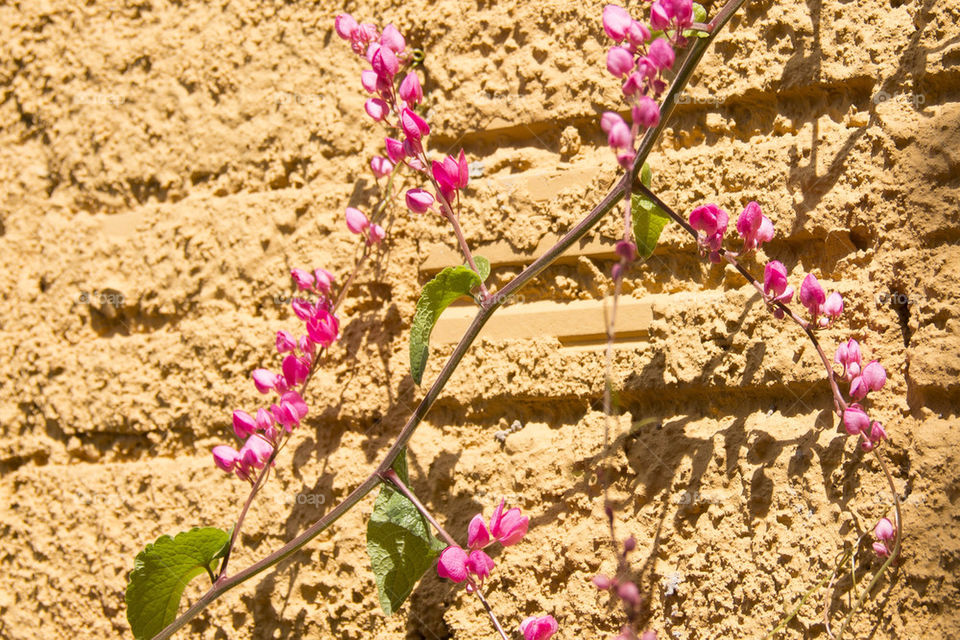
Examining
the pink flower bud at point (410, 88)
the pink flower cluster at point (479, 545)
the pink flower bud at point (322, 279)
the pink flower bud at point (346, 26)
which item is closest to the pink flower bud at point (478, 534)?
the pink flower cluster at point (479, 545)

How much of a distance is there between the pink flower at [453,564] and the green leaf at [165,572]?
295 millimetres

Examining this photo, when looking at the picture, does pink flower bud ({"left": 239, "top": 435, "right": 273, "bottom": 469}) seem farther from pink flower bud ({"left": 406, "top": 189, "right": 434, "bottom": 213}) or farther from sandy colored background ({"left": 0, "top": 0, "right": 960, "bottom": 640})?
pink flower bud ({"left": 406, "top": 189, "right": 434, "bottom": 213})

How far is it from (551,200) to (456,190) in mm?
144

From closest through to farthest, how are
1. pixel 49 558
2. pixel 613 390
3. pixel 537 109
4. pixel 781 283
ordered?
pixel 781 283
pixel 613 390
pixel 537 109
pixel 49 558

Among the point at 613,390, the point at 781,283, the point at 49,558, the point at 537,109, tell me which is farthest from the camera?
the point at 49,558

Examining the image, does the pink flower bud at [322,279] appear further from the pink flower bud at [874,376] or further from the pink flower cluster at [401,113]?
the pink flower bud at [874,376]

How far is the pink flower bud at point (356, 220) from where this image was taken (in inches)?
43.1

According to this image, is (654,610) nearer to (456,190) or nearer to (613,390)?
(613,390)

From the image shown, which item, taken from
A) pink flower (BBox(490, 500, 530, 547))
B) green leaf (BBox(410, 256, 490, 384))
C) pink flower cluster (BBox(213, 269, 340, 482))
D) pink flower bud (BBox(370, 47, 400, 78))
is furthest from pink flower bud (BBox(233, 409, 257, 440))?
pink flower bud (BBox(370, 47, 400, 78))

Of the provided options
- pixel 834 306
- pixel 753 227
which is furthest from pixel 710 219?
pixel 834 306

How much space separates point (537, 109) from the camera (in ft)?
3.60

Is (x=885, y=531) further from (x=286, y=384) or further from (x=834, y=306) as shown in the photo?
(x=286, y=384)

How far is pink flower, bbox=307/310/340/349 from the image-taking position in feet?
3.47

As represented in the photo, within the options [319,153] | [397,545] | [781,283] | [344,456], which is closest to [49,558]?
[344,456]
